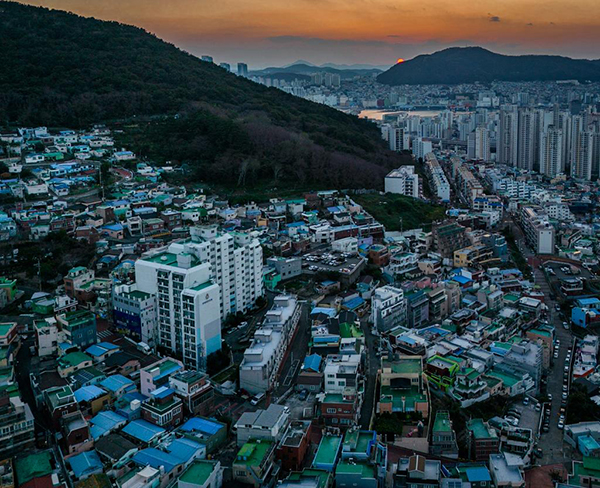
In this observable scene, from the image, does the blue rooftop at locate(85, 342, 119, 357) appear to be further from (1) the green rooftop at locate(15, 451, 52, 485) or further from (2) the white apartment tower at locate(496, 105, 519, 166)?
(2) the white apartment tower at locate(496, 105, 519, 166)

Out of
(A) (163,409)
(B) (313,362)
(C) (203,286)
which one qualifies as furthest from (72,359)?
(B) (313,362)

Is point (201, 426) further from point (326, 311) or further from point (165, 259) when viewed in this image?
point (326, 311)

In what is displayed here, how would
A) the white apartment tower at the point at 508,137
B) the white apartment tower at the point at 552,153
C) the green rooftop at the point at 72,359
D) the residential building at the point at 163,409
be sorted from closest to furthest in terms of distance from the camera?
the residential building at the point at 163,409, the green rooftop at the point at 72,359, the white apartment tower at the point at 552,153, the white apartment tower at the point at 508,137

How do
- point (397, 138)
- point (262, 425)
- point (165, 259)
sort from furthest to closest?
point (397, 138)
point (165, 259)
point (262, 425)

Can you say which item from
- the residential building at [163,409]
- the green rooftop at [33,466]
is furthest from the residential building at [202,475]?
the green rooftop at [33,466]

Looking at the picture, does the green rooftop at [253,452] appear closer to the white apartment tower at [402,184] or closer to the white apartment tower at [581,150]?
the white apartment tower at [402,184]
